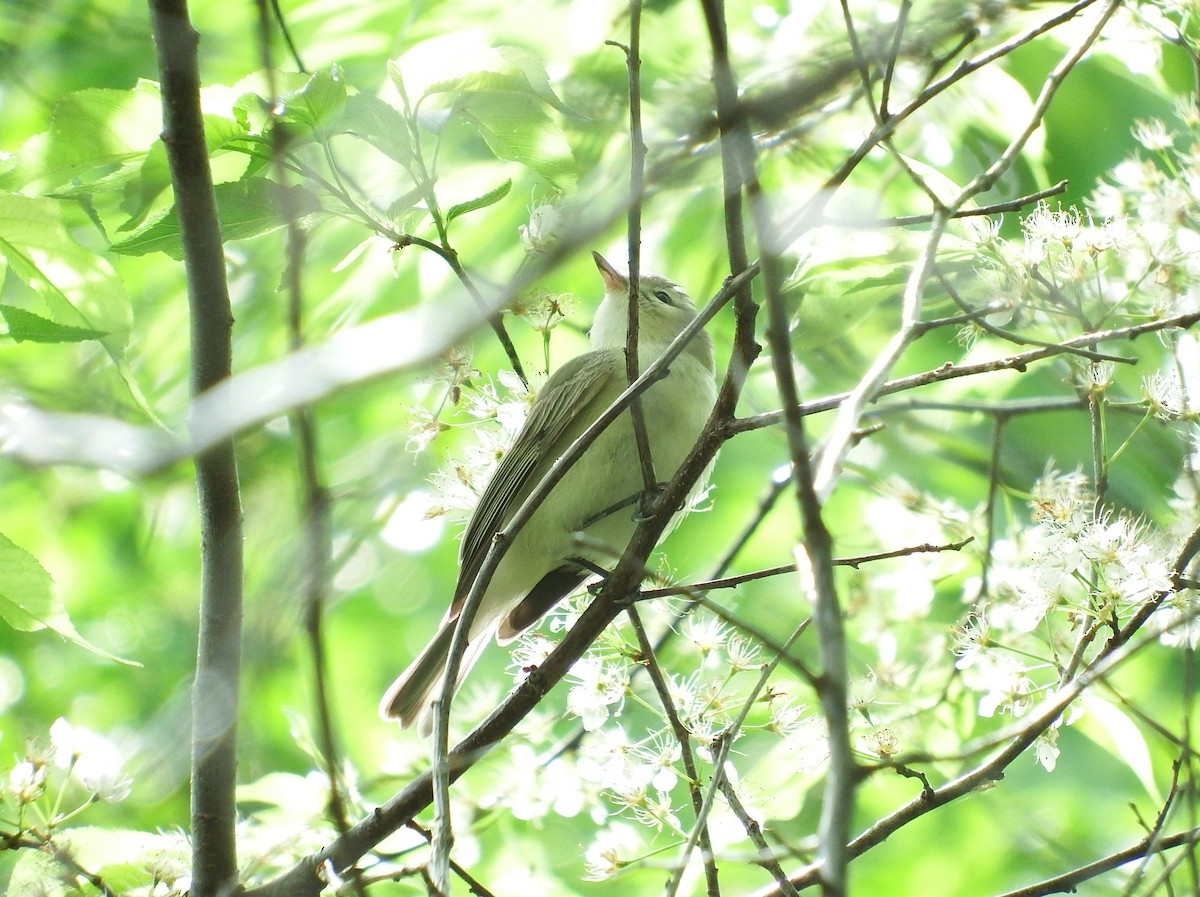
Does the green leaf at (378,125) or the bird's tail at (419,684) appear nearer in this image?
the green leaf at (378,125)

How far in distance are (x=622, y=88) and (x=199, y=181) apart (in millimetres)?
759

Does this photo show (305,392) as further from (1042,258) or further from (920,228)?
(920,228)

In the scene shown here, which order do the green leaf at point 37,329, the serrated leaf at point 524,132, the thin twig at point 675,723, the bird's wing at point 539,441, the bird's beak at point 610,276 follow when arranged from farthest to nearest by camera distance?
the bird's beak at point 610,276 → the bird's wing at point 539,441 → the thin twig at point 675,723 → the serrated leaf at point 524,132 → the green leaf at point 37,329

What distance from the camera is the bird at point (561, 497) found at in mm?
3182

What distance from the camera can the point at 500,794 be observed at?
2641mm

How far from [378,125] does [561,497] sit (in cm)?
161

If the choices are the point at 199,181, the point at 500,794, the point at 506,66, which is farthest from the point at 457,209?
the point at 500,794

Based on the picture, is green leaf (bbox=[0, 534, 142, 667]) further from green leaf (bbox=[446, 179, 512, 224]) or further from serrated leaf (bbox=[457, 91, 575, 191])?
serrated leaf (bbox=[457, 91, 575, 191])

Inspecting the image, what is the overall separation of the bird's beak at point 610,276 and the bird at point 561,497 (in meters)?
0.25

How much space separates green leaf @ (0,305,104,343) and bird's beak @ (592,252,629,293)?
6.38 ft

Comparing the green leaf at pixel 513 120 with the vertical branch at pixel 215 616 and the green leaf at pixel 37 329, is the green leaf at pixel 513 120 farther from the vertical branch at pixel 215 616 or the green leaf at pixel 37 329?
the green leaf at pixel 37 329

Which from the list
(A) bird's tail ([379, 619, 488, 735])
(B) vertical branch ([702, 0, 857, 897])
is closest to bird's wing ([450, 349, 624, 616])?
(A) bird's tail ([379, 619, 488, 735])

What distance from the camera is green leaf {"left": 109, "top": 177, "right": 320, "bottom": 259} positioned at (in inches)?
78.4

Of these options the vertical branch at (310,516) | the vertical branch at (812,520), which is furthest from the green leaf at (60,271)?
the vertical branch at (812,520)
